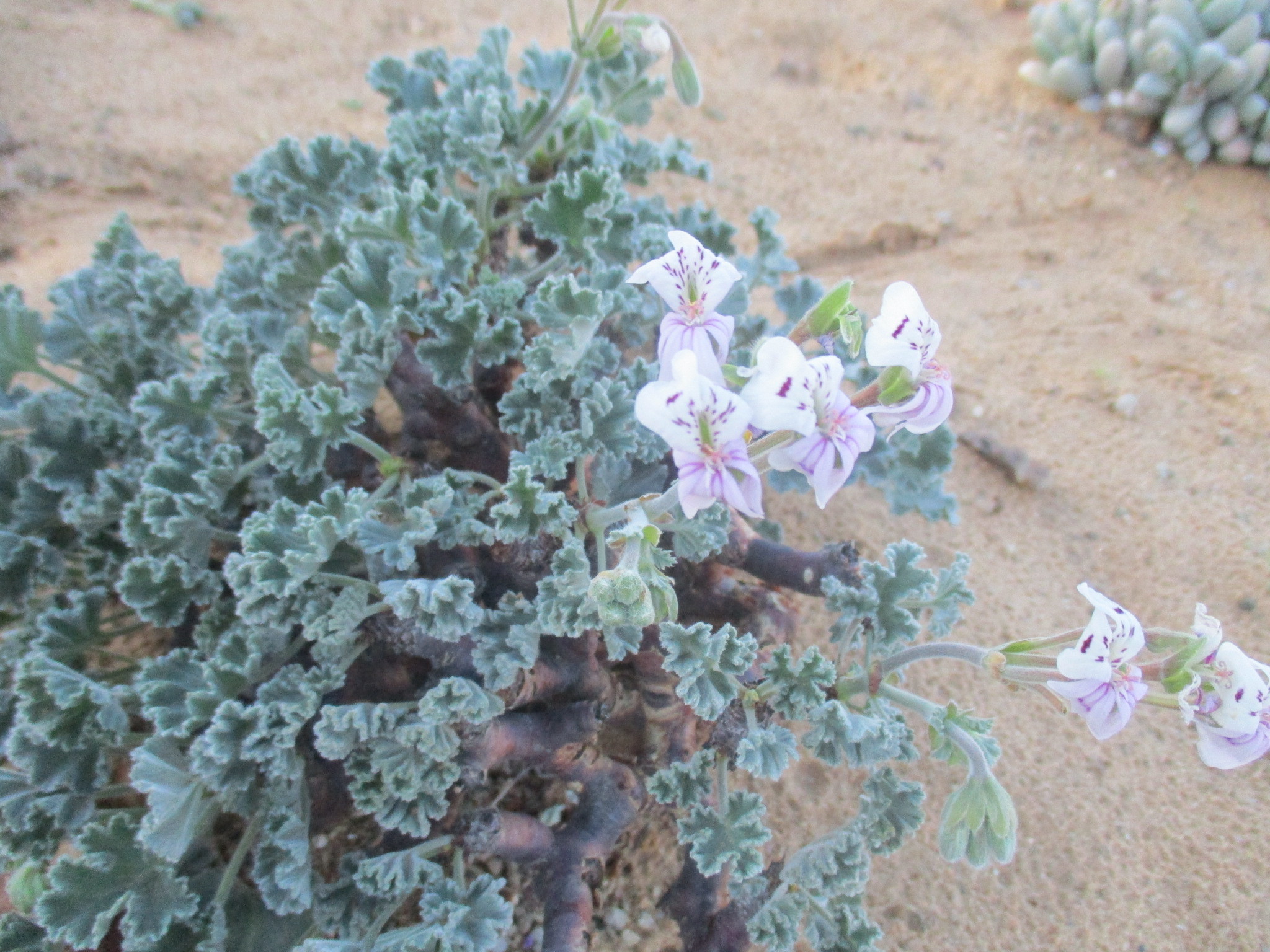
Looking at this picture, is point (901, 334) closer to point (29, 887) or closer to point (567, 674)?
point (567, 674)

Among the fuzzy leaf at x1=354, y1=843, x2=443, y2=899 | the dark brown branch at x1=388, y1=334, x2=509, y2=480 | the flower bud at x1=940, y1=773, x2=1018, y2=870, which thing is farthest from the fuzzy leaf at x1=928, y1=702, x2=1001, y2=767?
the dark brown branch at x1=388, y1=334, x2=509, y2=480

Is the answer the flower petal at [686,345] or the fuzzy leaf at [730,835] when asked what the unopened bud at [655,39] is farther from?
the fuzzy leaf at [730,835]

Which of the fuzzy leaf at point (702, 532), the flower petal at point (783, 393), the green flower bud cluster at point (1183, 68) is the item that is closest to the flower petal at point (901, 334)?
the flower petal at point (783, 393)

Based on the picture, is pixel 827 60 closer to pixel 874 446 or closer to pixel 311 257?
pixel 874 446

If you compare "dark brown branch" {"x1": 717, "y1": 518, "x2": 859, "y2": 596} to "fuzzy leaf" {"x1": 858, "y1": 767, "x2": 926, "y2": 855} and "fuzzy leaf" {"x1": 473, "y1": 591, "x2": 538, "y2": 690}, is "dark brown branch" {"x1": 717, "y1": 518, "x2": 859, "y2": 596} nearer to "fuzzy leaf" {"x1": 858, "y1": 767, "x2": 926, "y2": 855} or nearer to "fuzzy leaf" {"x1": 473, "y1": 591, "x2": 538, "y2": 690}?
"fuzzy leaf" {"x1": 858, "y1": 767, "x2": 926, "y2": 855}

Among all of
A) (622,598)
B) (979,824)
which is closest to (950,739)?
(979,824)

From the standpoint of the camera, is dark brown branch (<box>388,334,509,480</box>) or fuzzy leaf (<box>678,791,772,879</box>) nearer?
fuzzy leaf (<box>678,791,772,879</box>)

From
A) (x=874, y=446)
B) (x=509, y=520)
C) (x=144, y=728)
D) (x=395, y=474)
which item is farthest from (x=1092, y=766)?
(x=144, y=728)
